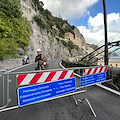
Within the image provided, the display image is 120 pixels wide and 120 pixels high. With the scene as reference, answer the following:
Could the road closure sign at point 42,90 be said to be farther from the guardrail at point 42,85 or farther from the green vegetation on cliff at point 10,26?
the green vegetation on cliff at point 10,26

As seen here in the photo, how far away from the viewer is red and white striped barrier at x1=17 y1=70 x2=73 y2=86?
208 centimetres

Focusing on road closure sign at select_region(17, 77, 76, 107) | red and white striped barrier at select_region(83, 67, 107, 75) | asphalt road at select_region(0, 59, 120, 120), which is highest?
red and white striped barrier at select_region(83, 67, 107, 75)

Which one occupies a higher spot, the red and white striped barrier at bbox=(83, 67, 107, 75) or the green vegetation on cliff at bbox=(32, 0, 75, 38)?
the green vegetation on cliff at bbox=(32, 0, 75, 38)

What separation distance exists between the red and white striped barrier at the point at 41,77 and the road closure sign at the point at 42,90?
0.45 ft

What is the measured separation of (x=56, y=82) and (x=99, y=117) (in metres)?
1.51

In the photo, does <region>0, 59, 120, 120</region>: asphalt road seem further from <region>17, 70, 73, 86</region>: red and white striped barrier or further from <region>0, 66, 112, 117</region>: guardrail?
<region>17, 70, 73, 86</region>: red and white striped barrier

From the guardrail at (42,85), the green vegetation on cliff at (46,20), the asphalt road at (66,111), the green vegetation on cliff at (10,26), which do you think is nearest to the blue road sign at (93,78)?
the guardrail at (42,85)

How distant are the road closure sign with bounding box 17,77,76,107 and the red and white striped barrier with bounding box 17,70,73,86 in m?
0.14

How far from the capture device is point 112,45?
5.50m

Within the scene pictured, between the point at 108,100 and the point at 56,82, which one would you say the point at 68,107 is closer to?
the point at 56,82

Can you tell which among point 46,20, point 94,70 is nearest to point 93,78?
point 94,70

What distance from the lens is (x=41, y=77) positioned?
92.7 inches

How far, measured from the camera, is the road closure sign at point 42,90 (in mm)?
2023

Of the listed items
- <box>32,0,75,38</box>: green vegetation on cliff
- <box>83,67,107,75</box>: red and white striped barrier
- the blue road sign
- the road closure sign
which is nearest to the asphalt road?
the road closure sign
